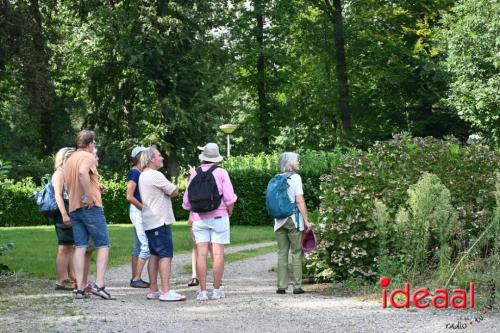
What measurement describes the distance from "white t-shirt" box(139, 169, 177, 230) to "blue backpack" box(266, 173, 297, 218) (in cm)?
138

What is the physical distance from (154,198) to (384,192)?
3054 millimetres

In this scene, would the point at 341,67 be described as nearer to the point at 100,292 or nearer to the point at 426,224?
the point at 426,224

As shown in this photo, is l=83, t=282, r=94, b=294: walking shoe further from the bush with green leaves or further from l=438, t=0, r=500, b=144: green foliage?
l=438, t=0, r=500, b=144: green foliage

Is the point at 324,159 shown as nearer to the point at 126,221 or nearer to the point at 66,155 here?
the point at 126,221

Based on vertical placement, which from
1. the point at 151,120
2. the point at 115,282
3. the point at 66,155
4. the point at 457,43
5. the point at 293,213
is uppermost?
the point at 457,43

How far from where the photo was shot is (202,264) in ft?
30.3

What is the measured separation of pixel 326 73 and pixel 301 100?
1.96m

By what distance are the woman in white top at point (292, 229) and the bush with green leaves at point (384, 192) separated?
53 centimetres

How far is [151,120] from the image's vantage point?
1401 inches

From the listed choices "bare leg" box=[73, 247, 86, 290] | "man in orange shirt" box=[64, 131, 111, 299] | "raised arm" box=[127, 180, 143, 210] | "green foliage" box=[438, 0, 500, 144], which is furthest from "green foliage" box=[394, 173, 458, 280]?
"green foliage" box=[438, 0, 500, 144]

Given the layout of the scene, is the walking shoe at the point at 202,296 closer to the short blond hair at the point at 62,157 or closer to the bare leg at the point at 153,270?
the bare leg at the point at 153,270

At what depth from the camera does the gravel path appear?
23.7ft

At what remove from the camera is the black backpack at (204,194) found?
360 inches

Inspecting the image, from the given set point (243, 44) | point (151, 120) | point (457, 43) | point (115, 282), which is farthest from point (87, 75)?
point (115, 282)
